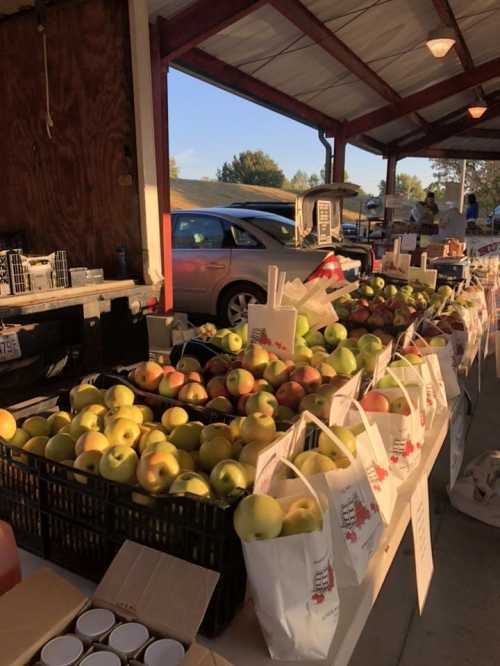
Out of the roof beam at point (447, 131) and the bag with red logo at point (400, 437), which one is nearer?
the bag with red logo at point (400, 437)

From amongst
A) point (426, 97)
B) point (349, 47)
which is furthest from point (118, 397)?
point (426, 97)

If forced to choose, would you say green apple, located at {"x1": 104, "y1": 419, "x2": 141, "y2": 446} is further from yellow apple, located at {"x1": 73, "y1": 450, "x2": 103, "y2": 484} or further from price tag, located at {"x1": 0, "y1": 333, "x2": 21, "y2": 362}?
price tag, located at {"x1": 0, "y1": 333, "x2": 21, "y2": 362}

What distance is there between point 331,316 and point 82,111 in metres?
2.88

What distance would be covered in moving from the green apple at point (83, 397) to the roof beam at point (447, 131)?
15000mm

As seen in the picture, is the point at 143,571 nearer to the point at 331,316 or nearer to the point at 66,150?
the point at 331,316

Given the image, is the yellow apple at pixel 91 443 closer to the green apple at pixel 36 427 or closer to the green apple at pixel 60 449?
the green apple at pixel 60 449

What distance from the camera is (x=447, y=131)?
50.7 ft

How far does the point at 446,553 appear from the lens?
2555mm

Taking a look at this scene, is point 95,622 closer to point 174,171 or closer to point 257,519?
point 257,519

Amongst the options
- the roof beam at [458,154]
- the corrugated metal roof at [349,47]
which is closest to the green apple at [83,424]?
the corrugated metal roof at [349,47]

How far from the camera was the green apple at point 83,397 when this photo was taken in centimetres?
162

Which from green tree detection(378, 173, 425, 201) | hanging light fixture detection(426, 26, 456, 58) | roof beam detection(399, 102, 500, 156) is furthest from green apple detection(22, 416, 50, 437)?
green tree detection(378, 173, 425, 201)

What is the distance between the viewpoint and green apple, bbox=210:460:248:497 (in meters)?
1.15

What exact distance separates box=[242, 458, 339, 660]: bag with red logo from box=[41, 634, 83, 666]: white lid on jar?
291mm
